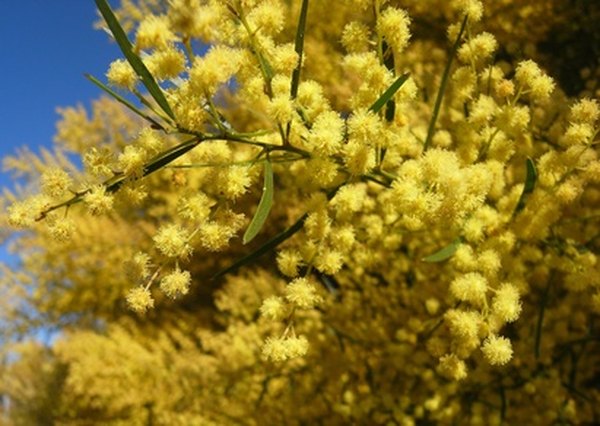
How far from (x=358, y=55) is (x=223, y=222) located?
0.28m

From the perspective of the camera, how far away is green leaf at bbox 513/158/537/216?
0.91 meters

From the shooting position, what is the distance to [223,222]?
0.81m

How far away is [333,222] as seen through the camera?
0.96 meters

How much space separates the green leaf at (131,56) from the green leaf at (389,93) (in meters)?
0.24

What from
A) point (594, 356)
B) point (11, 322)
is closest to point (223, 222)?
point (594, 356)

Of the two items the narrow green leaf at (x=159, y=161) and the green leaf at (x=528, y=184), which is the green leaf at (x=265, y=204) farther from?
the green leaf at (x=528, y=184)

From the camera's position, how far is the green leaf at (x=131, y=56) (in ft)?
2.31

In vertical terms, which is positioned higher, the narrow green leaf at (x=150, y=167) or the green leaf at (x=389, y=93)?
the narrow green leaf at (x=150, y=167)

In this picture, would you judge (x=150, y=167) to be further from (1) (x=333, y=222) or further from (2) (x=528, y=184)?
(2) (x=528, y=184)

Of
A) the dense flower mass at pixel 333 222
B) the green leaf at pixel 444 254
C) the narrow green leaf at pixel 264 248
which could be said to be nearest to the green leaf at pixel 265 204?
the dense flower mass at pixel 333 222

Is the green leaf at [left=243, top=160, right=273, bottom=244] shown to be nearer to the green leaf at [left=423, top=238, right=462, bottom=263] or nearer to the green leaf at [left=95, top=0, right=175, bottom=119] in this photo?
the green leaf at [left=95, top=0, right=175, bottom=119]

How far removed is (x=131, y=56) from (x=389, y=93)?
0.99 feet

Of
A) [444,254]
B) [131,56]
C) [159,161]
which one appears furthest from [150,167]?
[444,254]

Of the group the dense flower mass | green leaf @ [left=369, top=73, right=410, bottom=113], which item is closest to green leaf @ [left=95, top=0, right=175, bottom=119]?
the dense flower mass
